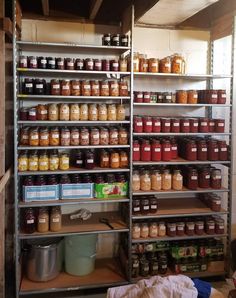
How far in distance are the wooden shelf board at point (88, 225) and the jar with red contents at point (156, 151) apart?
0.65 meters

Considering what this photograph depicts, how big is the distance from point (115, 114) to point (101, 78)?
0.49 m

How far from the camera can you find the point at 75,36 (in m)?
3.10

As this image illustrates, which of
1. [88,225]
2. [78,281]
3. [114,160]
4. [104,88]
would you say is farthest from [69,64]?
[78,281]

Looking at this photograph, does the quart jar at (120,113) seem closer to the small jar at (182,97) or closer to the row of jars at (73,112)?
the row of jars at (73,112)

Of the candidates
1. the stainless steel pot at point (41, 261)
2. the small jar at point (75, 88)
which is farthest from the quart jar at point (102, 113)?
the stainless steel pot at point (41, 261)

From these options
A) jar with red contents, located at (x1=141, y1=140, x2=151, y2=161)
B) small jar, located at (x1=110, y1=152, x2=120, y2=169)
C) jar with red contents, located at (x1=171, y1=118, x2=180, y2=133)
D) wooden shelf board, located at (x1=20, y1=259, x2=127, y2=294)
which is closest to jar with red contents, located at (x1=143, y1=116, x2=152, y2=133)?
jar with red contents, located at (x1=141, y1=140, x2=151, y2=161)

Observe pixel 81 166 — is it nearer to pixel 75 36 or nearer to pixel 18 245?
pixel 18 245

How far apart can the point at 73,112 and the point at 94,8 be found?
864mm

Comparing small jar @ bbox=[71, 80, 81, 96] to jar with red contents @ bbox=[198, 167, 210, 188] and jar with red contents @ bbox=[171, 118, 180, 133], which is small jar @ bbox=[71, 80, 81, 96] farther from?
jar with red contents @ bbox=[198, 167, 210, 188]

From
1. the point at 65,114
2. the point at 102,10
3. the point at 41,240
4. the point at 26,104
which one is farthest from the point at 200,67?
the point at 41,240

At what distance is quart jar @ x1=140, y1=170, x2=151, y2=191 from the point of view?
2939mm

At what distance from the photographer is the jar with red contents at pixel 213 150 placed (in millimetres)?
3029

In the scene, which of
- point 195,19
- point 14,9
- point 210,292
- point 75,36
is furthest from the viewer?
point 195,19

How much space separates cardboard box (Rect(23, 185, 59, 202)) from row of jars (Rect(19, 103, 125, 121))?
55cm
